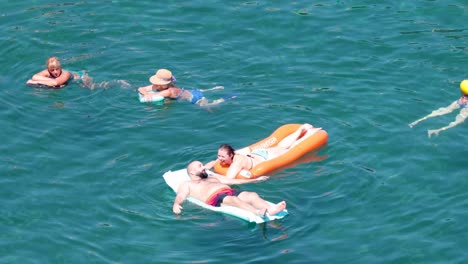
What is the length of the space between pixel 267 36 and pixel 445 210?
27.5ft

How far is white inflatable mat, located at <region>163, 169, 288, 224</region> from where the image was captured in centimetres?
1722

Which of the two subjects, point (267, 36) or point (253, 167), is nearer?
point (253, 167)

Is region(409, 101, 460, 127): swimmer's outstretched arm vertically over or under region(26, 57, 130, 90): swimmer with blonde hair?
under

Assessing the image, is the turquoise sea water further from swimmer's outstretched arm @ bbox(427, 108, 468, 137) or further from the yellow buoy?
the yellow buoy

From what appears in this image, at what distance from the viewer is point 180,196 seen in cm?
1786

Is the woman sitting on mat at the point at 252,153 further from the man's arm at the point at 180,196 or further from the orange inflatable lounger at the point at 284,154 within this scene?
the man's arm at the point at 180,196

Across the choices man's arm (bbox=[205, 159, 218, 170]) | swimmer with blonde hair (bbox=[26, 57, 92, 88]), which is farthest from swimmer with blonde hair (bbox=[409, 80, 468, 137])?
swimmer with blonde hair (bbox=[26, 57, 92, 88])

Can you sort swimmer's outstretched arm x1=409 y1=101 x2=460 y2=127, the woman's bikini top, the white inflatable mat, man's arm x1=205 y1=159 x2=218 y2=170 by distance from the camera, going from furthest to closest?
swimmer's outstretched arm x1=409 y1=101 x2=460 y2=127 < the woman's bikini top < man's arm x1=205 y1=159 x2=218 y2=170 < the white inflatable mat

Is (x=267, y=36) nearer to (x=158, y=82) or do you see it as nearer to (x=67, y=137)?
(x=158, y=82)

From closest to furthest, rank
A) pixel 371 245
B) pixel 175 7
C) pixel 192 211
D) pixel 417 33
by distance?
pixel 371 245 < pixel 192 211 < pixel 417 33 < pixel 175 7

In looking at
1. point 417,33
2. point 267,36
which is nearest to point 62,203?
point 267,36

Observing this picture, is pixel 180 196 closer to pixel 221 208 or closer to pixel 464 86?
pixel 221 208

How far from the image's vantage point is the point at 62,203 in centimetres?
1831

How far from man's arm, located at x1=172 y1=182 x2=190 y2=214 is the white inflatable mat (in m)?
0.22
